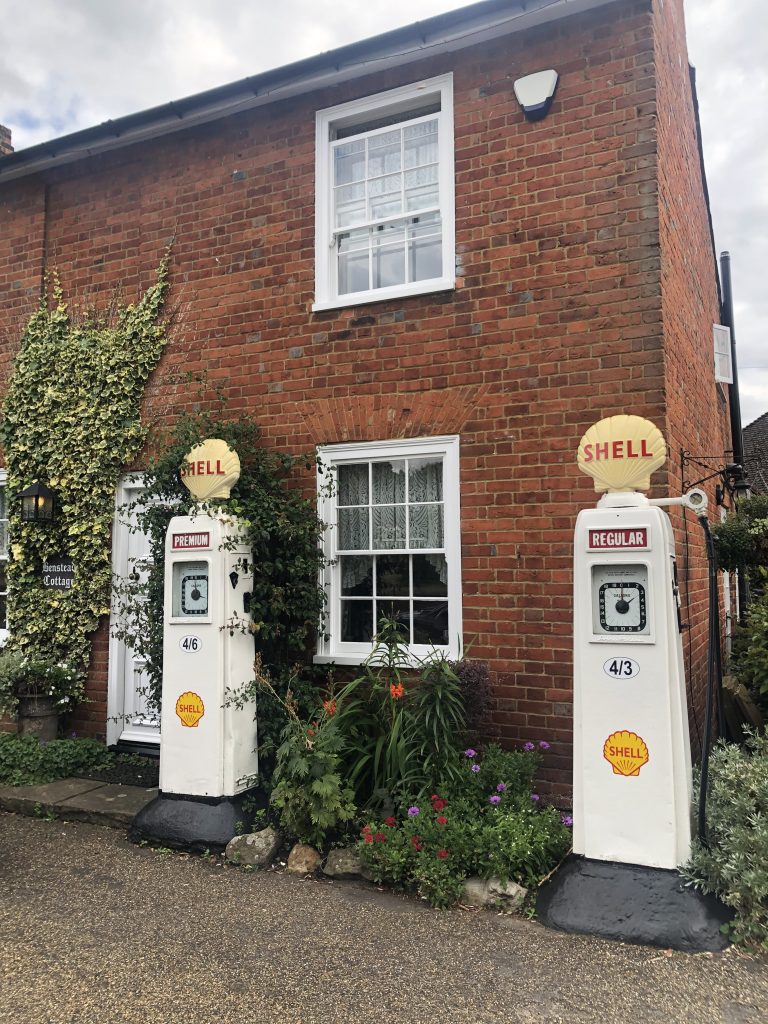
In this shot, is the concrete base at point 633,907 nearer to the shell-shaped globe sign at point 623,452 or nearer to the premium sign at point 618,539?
the premium sign at point 618,539

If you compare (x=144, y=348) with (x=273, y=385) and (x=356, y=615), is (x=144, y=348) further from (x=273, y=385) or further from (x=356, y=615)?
(x=356, y=615)

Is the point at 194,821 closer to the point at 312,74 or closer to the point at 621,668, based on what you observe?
the point at 621,668

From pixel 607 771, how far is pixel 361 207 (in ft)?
16.0

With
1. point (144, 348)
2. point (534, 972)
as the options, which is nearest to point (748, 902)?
point (534, 972)

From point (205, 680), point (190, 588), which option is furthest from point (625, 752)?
point (190, 588)

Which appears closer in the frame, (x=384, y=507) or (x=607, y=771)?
(x=607, y=771)

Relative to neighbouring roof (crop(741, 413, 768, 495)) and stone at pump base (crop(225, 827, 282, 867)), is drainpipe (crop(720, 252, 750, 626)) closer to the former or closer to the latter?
stone at pump base (crop(225, 827, 282, 867))

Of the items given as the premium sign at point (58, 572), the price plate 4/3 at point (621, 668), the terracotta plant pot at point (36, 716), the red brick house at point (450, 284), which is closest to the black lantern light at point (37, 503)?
the premium sign at point (58, 572)

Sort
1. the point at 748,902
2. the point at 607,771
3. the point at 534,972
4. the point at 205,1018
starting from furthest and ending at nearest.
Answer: the point at 607,771
the point at 748,902
the point at 534,972
the point at 205,1018

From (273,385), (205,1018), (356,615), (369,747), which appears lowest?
(205,1018)

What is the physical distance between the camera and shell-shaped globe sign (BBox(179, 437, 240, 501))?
18.3ft

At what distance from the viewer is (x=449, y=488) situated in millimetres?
5965

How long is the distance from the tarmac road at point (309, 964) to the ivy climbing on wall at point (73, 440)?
3233mm

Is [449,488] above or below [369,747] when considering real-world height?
above
